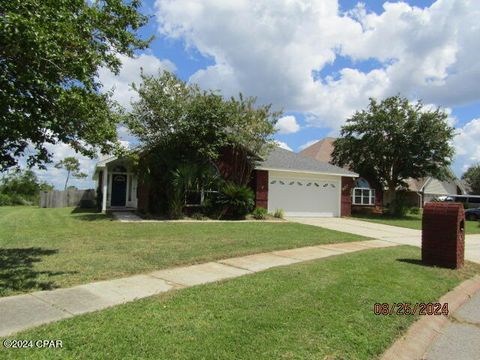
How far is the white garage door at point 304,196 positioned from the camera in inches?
927

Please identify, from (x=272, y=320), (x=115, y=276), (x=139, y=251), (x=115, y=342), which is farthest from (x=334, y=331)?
(x=139, y=251)

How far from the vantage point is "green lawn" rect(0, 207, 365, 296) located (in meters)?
7.09

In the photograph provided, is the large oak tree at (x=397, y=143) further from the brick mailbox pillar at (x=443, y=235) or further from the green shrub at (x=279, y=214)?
the brick mailbox pillar at (x=443, y=235)

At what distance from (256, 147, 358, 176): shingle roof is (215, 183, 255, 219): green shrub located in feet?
8.77

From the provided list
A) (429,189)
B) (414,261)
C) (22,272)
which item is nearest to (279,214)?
(414,261)

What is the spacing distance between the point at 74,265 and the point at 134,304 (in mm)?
2973

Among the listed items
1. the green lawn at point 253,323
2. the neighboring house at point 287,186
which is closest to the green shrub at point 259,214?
the neighboring house at point 287,186

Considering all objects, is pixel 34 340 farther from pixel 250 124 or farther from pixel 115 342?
pixel 250 124

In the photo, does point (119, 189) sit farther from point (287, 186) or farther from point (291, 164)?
point (291, 164)

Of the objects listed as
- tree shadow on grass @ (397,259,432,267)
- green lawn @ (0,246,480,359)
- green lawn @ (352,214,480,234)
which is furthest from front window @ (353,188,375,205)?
green lawn @ (0,246,480,359)

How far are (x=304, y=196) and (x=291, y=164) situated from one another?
6.64ft

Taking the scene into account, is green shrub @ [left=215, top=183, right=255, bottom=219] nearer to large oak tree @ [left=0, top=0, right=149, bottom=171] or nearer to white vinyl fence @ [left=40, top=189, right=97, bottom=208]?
large oak tree @ [left=0, top=0, right=149, bottom=171]

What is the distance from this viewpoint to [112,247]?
33.3ft

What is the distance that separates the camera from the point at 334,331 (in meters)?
Answer: 4.74
